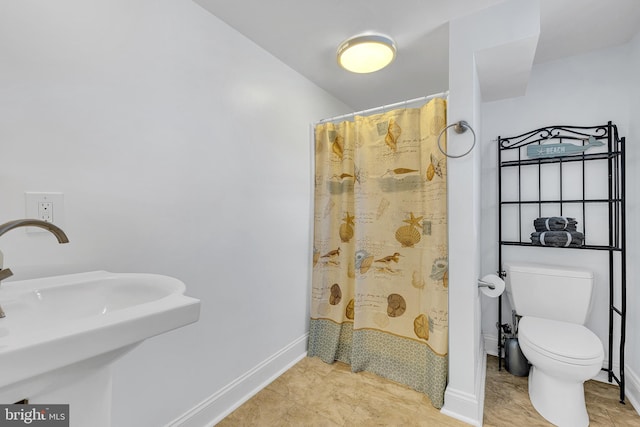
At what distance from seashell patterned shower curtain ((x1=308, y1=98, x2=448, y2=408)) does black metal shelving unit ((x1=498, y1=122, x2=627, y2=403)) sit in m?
0.83

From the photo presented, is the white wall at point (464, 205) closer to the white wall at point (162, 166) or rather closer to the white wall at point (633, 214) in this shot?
the white wall at point (633, 214)

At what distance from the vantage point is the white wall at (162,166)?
1.03 meters

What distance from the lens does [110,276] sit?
1062 millimetres

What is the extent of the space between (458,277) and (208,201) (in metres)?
1.45

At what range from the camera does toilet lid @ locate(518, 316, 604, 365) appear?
1.53m

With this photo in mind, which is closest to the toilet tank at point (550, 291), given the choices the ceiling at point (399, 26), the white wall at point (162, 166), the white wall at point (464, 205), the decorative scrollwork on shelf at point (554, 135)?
the white wall at point (464, 205)

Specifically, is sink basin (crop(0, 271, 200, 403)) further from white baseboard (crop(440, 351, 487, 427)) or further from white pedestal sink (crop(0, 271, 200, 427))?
white baseboard (crop(440, 351, 487, 427))

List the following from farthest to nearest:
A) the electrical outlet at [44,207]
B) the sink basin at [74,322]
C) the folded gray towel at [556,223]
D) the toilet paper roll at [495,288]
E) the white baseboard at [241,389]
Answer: the folded gray towel at [556,223] → the toilet paper roll at [495,288] → the white baseboard at [241,389] → the electrical outlet at [44,207] → the sink basin at [74,322]

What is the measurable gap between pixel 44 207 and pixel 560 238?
2.76 m

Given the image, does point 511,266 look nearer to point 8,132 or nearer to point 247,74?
point 247,74

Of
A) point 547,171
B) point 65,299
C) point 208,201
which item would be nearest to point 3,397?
point 65,299

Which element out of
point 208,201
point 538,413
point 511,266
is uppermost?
point 208,201

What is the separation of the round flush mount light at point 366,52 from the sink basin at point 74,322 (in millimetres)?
1589

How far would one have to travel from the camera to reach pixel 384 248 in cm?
204
